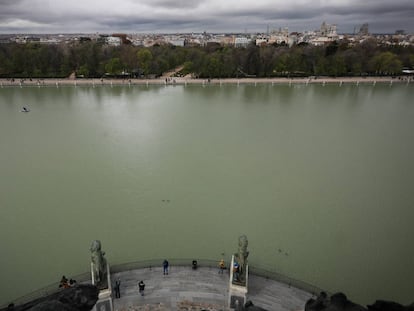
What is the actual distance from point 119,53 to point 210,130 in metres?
28.9

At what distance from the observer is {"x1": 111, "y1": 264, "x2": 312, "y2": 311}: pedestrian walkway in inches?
291

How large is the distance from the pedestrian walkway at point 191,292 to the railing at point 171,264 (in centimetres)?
15

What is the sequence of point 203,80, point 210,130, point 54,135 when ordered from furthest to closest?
point 203,80
point 210,130
point 54,135

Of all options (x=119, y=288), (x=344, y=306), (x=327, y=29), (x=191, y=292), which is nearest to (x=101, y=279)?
(x=119, y=288)

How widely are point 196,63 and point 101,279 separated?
36469 millimetres

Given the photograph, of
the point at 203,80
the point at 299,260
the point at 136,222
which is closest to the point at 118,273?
the point at 136,222

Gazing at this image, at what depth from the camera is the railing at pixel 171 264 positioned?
304 inches

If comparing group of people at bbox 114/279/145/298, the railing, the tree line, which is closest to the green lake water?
the railing

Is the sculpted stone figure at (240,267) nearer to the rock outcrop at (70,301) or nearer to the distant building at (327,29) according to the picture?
the rock outcrop at (70,301)

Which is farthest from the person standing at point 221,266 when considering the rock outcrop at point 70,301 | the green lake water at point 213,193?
the rock outcrop at point 70,301

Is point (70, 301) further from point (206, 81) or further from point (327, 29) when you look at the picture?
point (327, 29)

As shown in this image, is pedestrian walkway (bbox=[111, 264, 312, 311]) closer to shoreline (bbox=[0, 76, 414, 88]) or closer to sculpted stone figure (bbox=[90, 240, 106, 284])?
sculpted stone figure (bbox=[90, 240, 106, 284])

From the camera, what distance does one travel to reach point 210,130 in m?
19.7

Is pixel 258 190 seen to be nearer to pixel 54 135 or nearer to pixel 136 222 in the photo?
pixel 136 222
